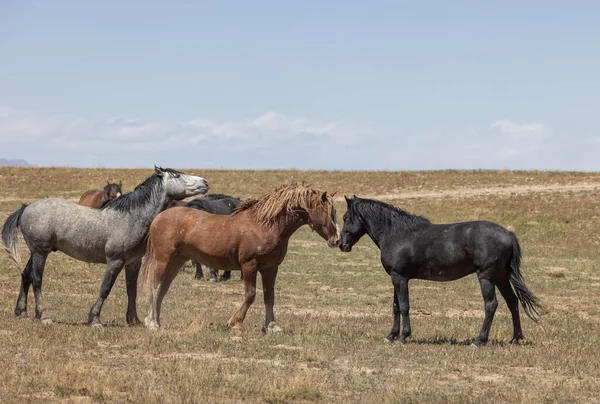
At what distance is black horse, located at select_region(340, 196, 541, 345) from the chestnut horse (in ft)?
2.89

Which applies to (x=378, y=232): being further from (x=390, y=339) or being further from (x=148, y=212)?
(x=148, y=212)

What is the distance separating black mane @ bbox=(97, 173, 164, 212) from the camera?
46.2ft

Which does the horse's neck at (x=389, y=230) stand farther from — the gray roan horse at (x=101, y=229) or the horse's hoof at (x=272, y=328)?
the gray roan horse at (x=101, y=229)

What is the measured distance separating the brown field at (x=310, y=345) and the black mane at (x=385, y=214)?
6.10ft

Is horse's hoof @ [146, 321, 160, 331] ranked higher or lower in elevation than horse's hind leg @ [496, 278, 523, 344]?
lower

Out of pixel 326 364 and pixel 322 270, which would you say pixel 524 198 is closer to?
pixel 322 270

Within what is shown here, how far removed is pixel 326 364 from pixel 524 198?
130ft

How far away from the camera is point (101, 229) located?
13.9 meters

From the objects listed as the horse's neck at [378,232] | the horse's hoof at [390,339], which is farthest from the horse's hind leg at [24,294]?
the horse's hoof at [390,339]

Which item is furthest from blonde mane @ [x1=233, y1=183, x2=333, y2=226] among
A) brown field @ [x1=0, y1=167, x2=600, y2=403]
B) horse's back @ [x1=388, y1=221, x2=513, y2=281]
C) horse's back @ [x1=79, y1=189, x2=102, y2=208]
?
horse's back @ [x1=79, y1=189, x2=102, y2=208]

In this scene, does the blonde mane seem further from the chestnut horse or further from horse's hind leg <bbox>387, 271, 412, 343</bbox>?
horse's hind leg <bbox>387, 271, 412, 343</bbox>

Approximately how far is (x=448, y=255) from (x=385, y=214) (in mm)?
1273

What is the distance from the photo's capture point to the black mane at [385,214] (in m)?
13.6

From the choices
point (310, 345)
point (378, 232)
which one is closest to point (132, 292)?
point (310, 345)
